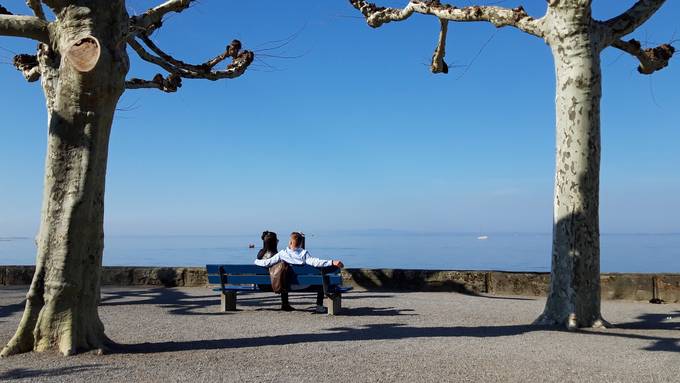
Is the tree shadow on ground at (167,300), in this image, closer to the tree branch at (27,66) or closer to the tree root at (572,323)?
the tree branch at (27,66)

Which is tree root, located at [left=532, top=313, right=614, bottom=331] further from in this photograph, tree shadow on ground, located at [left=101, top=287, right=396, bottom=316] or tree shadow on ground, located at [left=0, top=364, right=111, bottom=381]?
tree shadow on ground, located at [left=0, top=364, right=111, bottom=381]

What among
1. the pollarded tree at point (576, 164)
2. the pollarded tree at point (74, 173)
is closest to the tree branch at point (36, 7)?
the pollarded tree at point (74, 173)

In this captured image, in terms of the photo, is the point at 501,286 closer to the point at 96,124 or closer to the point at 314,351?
the point at 314,351

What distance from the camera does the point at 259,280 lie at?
10312mm

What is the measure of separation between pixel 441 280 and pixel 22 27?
30.8 ft

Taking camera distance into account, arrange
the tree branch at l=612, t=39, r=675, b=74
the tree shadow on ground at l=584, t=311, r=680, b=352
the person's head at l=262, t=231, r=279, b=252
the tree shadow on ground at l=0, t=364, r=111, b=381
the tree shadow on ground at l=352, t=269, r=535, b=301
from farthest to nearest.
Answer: the tree shadow on ground at l=352, t=269, r=535, b=301
the person's head at l=262, t=231, r=279, b=252
the tree branch at l=612, t=39, r=675, b=74
the tree shadow on ground at l=584, t=311, r=680, b=352
the tree shadow on ground at l=0, t=364, r=111, b=381

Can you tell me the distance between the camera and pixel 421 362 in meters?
6.09

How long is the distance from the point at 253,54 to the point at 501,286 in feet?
22.2

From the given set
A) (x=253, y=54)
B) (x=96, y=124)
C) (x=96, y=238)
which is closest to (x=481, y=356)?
(x=96, y=238)

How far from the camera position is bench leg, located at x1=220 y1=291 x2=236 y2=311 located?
1028 cm

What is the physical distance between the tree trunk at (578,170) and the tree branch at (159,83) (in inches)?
341

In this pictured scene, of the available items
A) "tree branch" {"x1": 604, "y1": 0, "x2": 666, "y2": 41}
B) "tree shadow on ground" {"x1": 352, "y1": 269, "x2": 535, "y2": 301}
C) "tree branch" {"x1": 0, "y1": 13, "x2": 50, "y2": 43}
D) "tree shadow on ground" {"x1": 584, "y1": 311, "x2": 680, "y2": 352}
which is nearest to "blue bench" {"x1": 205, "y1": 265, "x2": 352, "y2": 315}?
"tree shadow on ground" {"x1": 584, "y1": 311, "x2": 680, "y2": 352}

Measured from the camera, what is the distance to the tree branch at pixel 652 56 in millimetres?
10534

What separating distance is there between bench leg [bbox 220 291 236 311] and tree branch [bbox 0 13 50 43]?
4.84 meters
